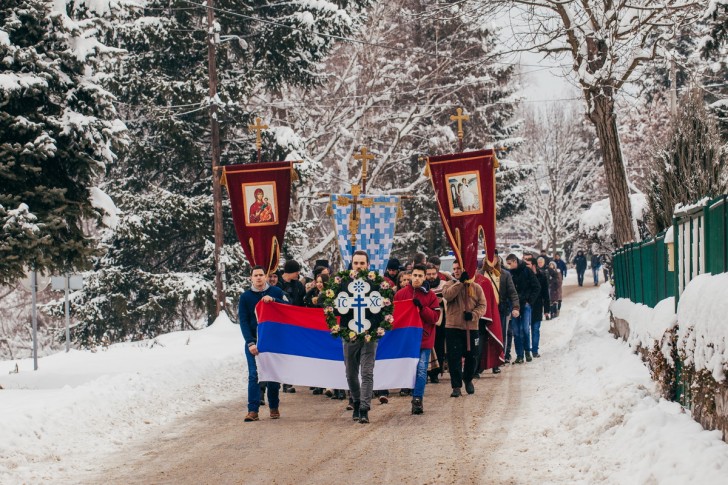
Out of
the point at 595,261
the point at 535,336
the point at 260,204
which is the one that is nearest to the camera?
the point at 535,336

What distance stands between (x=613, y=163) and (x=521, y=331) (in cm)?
465

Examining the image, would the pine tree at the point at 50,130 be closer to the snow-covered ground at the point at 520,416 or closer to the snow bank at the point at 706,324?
the snow-covered ground at the point at 520,416

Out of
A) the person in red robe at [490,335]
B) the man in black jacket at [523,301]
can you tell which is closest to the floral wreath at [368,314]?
the person in red robe at [490,335]

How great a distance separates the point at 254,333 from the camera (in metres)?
12.4

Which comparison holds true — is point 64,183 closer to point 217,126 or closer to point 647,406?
point 647,406

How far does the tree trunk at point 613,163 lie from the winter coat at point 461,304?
761cm

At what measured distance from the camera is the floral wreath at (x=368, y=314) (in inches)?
461

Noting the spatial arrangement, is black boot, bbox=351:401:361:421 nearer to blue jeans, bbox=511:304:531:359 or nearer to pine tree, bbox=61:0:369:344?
blue jeans, bbox=511:304:531:359

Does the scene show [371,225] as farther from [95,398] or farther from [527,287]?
[95,398]

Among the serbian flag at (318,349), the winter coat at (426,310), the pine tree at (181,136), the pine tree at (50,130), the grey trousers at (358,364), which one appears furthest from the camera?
the pine tree at (181,136)

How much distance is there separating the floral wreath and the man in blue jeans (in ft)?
2.91

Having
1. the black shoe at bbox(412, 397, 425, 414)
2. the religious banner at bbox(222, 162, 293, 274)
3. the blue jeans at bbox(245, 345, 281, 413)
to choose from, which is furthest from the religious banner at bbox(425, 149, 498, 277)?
the blue jeans at bbox(245, 345, 281, 413)

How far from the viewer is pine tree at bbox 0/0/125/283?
1441cm

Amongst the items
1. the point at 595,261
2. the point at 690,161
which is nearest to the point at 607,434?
the point at 690,161
